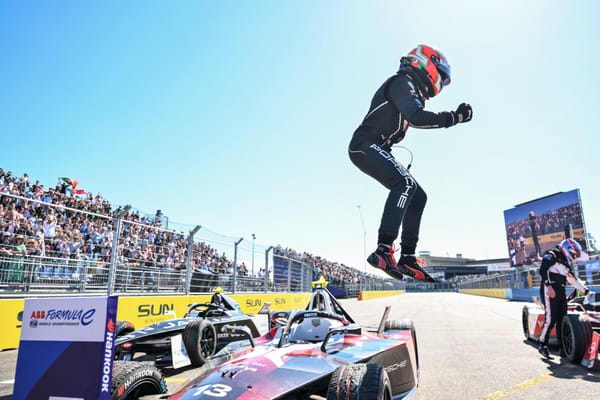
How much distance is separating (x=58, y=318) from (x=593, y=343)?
739 cm

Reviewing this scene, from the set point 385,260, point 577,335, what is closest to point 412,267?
point 385,260

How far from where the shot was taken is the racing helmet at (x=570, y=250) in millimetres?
7465

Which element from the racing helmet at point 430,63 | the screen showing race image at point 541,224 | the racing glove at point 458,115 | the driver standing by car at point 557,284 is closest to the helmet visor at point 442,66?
the racing helmet at point 430,63

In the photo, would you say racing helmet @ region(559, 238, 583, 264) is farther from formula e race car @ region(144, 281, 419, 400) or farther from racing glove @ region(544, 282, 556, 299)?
formula e race car @ region(144, 281, 419, 400)

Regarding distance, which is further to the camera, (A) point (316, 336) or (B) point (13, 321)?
(B) point (13, 321)

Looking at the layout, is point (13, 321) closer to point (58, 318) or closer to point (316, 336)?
point (316, 336)

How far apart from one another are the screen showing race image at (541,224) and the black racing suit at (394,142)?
1286 inches

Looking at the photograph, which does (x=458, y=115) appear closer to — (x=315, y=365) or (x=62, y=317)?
(x=315, y=365)

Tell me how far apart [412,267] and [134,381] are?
231 centimetres

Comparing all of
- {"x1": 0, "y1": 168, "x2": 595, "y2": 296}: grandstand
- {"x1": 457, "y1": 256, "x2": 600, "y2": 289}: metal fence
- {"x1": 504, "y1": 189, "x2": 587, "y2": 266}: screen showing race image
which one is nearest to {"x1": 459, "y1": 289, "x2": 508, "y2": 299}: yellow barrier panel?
{"x1": 457, "y1": 256, "x2": 600, "y2": 289}: metal fence

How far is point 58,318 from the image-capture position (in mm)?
2273

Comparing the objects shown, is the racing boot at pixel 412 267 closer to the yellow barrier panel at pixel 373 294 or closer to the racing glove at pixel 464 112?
the racing glove at pixel 464 112

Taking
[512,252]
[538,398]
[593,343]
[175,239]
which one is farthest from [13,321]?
[512,252]

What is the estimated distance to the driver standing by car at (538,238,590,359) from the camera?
24.3 feet
